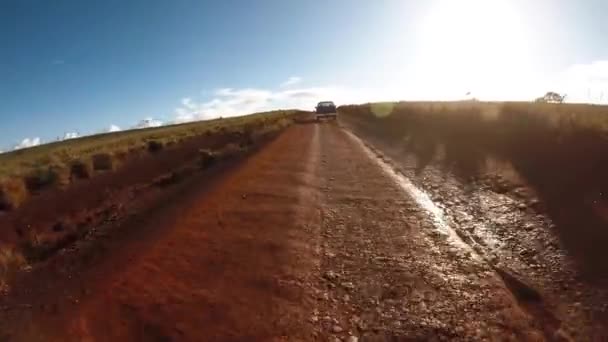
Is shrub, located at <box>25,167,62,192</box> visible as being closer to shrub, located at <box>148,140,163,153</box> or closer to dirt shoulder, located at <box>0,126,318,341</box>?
shrub, located at <box>148,140,163,153</box>

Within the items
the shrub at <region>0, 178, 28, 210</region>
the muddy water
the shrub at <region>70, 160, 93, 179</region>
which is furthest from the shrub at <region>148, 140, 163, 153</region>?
the muddy water

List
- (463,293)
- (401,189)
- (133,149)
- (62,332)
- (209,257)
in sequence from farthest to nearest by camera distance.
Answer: (133,149), (401,189), (209,257), (463,293), (62,332)

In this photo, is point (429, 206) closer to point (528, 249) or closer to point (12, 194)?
point (528, 249)

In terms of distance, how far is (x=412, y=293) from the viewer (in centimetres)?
555

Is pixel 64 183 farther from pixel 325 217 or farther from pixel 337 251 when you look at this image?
pixel 337 251

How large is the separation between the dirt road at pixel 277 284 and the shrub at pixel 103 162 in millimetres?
12762

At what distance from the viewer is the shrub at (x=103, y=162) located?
20.8 meters

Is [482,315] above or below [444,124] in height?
below

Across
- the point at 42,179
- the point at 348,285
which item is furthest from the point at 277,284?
the point at 42,179

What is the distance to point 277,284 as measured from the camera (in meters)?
5.95

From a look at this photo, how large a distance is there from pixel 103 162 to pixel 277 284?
1835 centimetres

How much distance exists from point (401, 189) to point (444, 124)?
49.4ft

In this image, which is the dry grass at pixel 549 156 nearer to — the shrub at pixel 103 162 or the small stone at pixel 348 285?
the small stone at pixel 348 285

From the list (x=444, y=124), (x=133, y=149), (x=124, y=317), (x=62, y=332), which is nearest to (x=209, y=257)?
(x=124, y=317)
